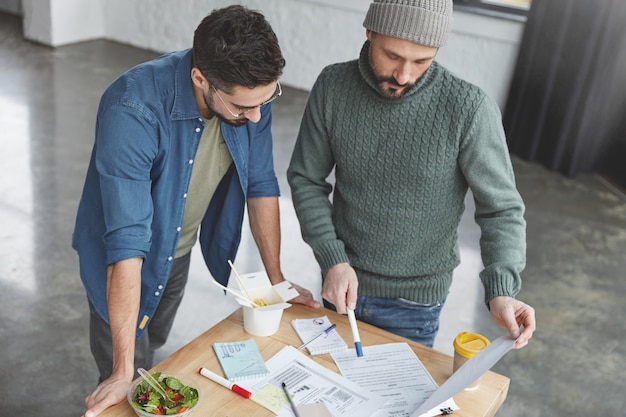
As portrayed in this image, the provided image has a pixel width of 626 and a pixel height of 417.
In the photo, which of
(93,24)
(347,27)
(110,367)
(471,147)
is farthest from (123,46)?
(471,147)

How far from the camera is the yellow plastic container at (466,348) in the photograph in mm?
1845

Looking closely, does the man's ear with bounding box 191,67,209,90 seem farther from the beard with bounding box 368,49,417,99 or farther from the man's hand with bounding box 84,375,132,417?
the man's hand with bounding box 84,375,132,417

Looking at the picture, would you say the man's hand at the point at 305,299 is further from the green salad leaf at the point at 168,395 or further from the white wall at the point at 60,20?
the white wall at the point at 60,20

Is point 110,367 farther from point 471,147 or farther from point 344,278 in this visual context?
point 471,147

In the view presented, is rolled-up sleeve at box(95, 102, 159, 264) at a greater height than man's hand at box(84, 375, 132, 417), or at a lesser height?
greater

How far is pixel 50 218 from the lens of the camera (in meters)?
4.36

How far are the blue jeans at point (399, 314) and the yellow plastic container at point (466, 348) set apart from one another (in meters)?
0.30

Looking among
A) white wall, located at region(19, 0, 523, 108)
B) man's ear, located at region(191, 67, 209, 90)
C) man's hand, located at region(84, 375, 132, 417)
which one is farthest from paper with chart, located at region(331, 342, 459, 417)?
white wall, located at region(19, 0, 523, 108)

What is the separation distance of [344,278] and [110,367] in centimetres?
89

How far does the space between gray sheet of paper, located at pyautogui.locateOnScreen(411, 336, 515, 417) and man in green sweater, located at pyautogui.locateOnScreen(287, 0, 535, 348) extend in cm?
8

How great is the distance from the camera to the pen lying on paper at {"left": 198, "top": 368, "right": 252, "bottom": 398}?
5.87ft

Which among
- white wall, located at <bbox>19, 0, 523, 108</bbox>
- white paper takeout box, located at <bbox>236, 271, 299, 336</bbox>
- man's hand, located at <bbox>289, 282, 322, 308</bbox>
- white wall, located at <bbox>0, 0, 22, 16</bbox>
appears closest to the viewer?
white paper takeout box, located at <bbox>236, 271, 299, 336</bbox>

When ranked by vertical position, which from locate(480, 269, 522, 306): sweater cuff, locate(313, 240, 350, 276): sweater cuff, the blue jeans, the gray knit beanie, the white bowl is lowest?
the blue jeans

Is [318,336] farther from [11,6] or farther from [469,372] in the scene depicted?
[11,6]
